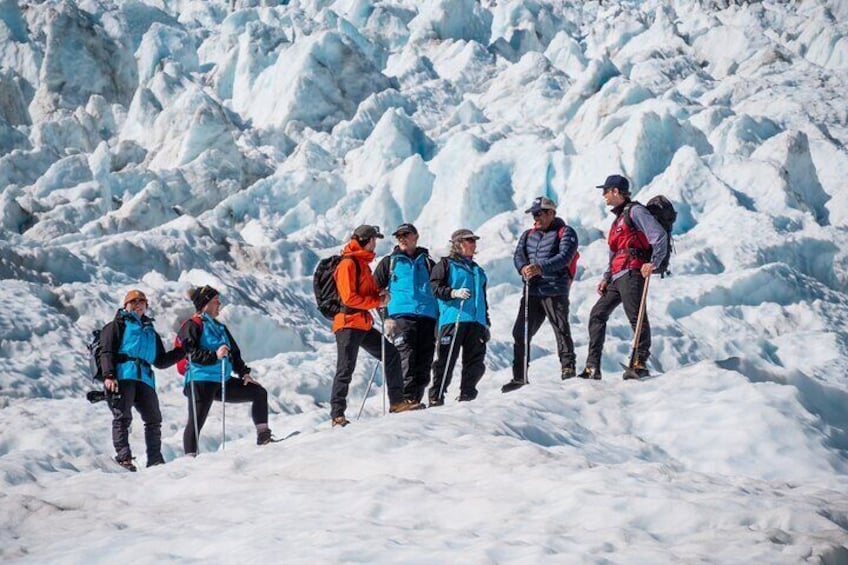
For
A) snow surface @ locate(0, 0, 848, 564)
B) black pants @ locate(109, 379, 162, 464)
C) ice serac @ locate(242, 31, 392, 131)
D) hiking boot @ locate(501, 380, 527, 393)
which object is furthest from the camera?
ice serac @ locate(242, 31, 392, 131)

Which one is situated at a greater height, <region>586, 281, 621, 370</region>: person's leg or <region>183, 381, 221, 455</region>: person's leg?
<region>586, 281, 621, 370</region>: person's leg

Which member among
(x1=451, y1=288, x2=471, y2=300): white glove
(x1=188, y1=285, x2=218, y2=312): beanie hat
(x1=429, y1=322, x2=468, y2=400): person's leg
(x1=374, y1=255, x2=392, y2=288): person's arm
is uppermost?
(x1=374, y1=255, x2=392, y2=288): person's arm

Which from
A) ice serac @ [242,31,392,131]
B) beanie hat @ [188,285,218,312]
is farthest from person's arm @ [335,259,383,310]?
ice serac @ [242,31,392,131]

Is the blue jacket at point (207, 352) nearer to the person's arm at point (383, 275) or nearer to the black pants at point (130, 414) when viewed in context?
the black pants at point (130, 414)

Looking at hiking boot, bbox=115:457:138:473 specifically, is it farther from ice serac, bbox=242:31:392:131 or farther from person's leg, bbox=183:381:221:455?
ice serac, bbox=242:31:392:131

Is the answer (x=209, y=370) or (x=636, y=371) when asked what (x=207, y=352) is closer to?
(x=209, y=370)

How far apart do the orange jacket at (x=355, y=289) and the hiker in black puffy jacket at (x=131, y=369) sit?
1.29m

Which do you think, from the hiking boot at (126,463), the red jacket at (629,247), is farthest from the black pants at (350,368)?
the red jacket at (629,247)

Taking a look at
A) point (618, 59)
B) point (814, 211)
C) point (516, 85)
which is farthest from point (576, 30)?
point (814, 211)

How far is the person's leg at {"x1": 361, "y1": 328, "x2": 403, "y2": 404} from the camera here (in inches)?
260

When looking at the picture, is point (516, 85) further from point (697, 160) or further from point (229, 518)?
point (229, 518)

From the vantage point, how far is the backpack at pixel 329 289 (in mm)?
6586

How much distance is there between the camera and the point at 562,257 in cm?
727

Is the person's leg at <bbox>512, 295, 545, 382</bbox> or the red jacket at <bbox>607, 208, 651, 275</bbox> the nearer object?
the red jacket at <bbox>607, 208, 651, 275</bbox>
